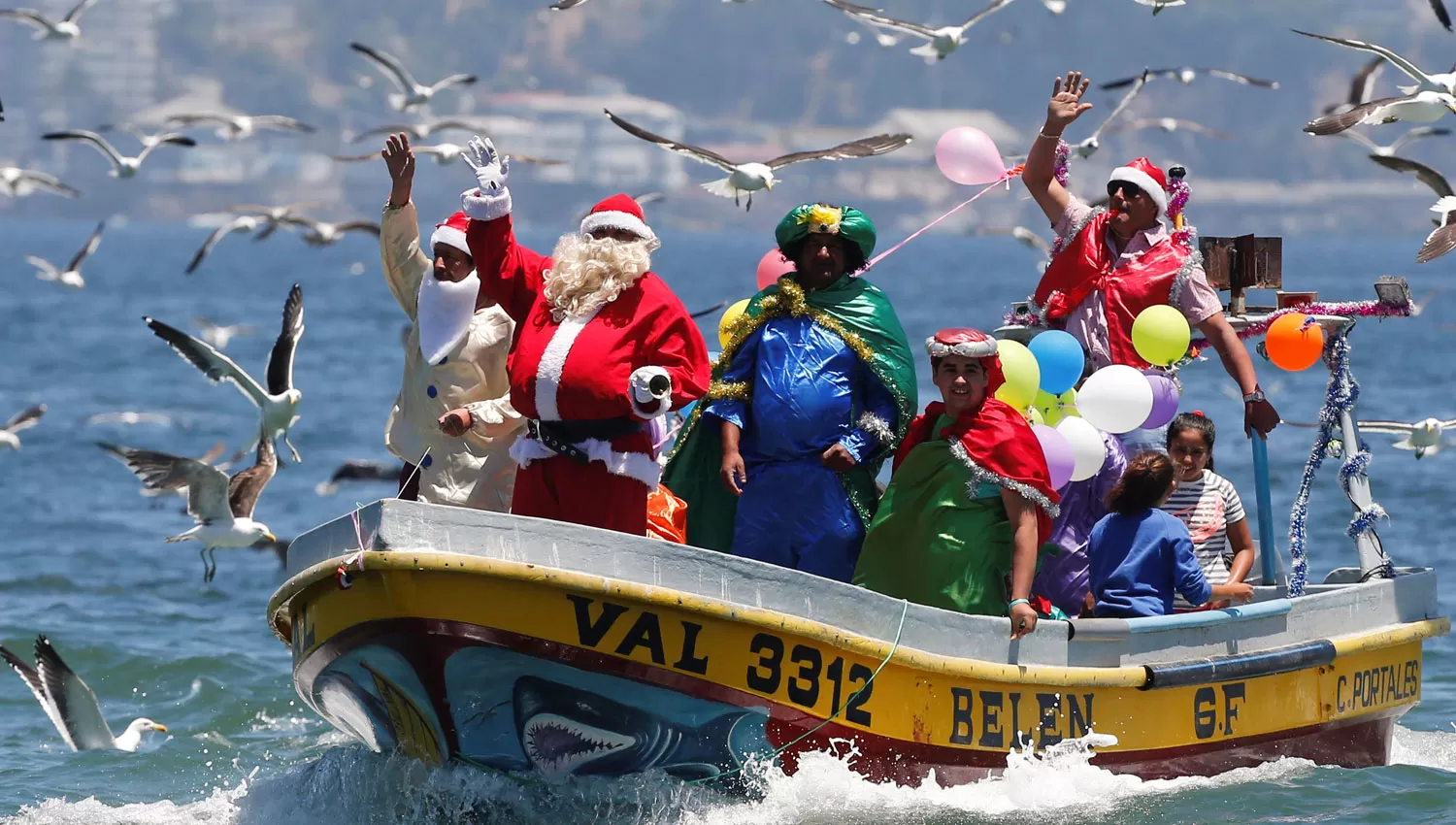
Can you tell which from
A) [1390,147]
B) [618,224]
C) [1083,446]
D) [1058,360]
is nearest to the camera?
[618,224]

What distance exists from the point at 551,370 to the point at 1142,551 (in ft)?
7.99

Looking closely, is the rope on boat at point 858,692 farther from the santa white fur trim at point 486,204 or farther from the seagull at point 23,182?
the seagull at point 23,182

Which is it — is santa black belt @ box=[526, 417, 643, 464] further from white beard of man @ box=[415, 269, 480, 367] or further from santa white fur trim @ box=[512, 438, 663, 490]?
white beard of man @ box=[415, 269, 480, 367]

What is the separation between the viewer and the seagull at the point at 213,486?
12477mm

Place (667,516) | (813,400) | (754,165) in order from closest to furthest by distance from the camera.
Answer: (813,400) < (667,516) < (754,165)

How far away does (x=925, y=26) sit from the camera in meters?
20.1

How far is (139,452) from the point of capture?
12.5 m

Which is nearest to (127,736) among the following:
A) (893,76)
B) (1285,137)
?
(1285,137)

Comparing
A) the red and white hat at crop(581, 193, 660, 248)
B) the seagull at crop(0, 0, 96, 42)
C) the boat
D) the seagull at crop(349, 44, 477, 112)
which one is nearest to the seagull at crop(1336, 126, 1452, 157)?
the boat

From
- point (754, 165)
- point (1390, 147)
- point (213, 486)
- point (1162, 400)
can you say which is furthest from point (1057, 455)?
point (1390, 147)

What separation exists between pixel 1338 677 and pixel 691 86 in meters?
181

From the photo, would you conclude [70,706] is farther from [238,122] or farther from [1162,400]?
[238,122]

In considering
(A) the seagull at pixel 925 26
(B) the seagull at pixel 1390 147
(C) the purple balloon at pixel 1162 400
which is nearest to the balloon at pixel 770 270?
(C) the purple balloon at pixel 1162 400

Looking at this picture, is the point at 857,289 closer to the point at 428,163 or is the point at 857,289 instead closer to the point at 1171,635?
the point at 1171,635
